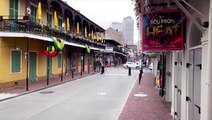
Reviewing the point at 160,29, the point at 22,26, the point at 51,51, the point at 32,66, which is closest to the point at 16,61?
the point at 32,66

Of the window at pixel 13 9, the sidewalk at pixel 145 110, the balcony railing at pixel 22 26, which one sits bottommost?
the sidewalk at pixel 145 110

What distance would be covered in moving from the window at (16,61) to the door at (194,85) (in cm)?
1373

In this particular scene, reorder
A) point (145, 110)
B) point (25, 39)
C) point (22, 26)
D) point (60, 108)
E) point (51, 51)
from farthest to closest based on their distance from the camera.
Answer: point (51, 51) < point (25, 39) < point (22, 26) < point (60, 108) < point (145, 110)

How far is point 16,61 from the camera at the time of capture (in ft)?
61.2

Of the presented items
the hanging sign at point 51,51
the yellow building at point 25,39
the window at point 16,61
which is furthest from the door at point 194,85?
the hanging sign at point 51,51

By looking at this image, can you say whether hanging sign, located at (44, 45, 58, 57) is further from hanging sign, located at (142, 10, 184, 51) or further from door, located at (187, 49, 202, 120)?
door, located at (187, 49, 202, 120)

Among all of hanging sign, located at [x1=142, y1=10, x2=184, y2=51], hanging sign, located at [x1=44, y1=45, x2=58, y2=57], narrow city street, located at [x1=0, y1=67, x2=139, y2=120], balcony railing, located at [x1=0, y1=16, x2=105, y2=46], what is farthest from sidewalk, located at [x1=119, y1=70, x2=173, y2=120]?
hanging sign, located at [x1=44, y1=45, x2=58, y2=57]

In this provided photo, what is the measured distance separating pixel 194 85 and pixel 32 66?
54.7 ft

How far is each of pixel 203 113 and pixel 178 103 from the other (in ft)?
12.9

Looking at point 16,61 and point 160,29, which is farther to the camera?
point 16,61

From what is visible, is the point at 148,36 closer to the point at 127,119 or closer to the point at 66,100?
the point at 127,119

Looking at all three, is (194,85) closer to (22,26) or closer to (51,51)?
(22,26)

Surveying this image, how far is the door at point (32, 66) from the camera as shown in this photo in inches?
827

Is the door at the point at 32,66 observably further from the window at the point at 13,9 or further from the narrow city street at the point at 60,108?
the narrow city street at the point at 60,108
